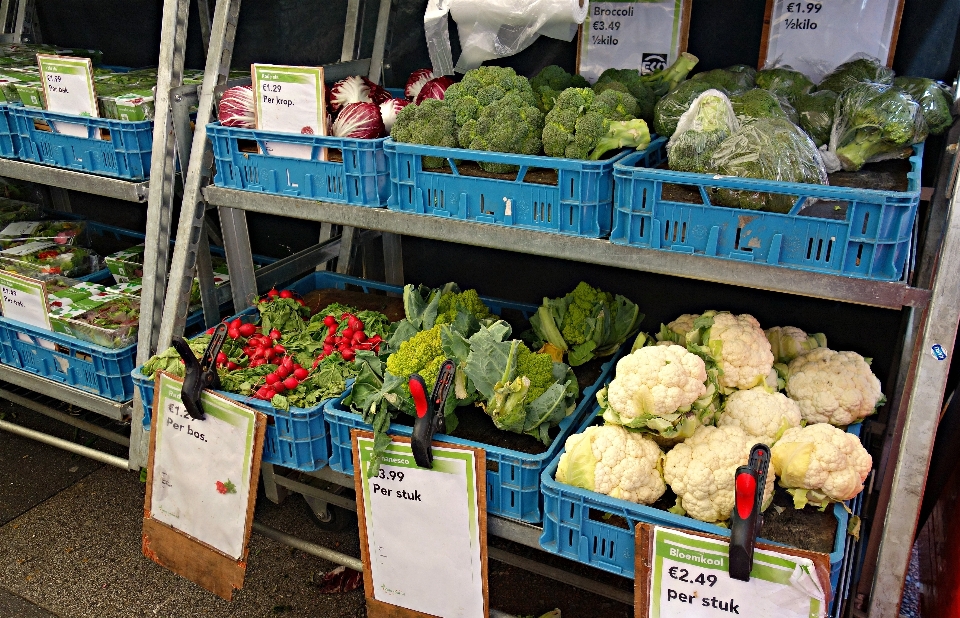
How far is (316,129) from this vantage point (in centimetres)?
190

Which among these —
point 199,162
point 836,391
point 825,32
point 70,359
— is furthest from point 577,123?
point 70,359

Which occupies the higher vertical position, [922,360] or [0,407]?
[922,360]

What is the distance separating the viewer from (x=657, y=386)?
1562mm

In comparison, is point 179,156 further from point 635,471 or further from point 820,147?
point 820,147

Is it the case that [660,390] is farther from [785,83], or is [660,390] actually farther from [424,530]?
[785,83]

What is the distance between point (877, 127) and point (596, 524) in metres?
1.10

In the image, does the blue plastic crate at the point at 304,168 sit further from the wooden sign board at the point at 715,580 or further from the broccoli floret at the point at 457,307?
the wooden sign board at the point at 715,580

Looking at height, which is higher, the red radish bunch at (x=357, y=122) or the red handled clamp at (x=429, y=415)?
the red radish bunch at (x=357, y=122)

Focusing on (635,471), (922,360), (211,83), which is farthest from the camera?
(211,83)

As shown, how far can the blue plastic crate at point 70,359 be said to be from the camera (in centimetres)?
245

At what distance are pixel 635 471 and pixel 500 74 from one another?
106 cm

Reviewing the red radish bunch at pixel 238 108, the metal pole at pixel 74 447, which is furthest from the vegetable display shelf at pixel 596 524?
the metal pole at pixel 74 447

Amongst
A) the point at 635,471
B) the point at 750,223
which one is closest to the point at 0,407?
the point at 635,471

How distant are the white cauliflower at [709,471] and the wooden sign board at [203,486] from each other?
1.07m
